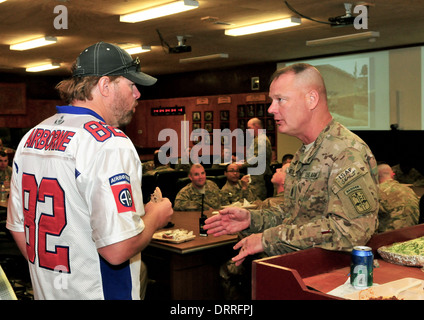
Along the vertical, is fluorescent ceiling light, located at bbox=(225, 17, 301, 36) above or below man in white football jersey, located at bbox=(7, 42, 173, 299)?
above

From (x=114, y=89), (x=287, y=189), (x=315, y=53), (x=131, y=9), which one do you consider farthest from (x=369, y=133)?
(x=114, y=89)

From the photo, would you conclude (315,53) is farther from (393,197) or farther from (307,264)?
(307,264)

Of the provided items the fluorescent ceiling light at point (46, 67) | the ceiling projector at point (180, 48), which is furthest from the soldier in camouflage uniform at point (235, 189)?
the fluorescent ceiling light at point (46, 67)

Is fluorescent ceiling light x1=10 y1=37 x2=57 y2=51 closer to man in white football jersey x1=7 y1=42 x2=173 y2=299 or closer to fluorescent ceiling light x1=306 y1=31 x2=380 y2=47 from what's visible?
fluorescent ceiling light x1=306 y1=31 x2=380 y2=47

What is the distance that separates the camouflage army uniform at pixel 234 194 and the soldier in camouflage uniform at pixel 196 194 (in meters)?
0.23

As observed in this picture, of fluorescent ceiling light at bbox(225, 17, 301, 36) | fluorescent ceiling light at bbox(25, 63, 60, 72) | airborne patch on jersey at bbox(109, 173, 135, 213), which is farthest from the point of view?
fluorescent ceiling light at bbox(25, 63, 60, 72)

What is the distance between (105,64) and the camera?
1.76 meters

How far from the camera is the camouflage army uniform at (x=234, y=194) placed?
254 inches

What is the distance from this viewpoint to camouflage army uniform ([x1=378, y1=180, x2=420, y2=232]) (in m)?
4.06

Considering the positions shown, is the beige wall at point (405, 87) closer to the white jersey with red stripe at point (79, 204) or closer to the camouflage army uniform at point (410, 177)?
the camouflage army uniform at point (410, 177)

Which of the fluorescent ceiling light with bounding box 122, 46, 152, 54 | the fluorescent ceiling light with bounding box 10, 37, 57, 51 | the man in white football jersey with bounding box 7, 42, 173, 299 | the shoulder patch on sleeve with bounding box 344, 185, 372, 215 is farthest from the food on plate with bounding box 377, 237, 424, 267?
the fluorescent ceiling light with bounding box 122, 46, 152, 54

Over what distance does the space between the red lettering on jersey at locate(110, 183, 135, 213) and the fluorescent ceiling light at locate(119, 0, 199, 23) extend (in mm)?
4678

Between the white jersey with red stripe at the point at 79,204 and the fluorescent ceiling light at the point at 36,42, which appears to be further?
the fluorescent ceiling light at the point at 36,42
